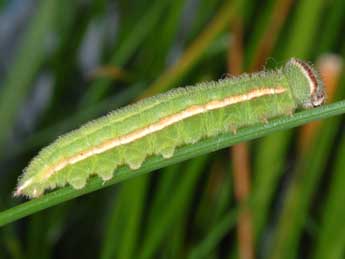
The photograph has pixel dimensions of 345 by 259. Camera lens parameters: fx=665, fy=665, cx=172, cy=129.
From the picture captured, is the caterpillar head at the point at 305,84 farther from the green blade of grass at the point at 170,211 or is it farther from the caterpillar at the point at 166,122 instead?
the green blade of grass at the point at 170,211

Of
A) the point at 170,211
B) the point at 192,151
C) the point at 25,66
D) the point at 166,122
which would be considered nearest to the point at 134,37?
the point at 25,66

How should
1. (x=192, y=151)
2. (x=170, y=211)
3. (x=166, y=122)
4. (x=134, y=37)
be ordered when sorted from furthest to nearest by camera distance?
(x=134, y=37) < (x=170, y=211) < (x=166, y=122) < (x=192, y=151)

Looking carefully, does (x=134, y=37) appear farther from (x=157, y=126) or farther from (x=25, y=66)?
(x=157, y=126)

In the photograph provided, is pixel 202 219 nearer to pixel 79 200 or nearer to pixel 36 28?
pixel 79 200

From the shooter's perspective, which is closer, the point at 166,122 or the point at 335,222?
the point at 166,122

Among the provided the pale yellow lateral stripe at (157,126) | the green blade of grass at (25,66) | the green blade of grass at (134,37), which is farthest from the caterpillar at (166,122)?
the green blade of grass at (25,66)

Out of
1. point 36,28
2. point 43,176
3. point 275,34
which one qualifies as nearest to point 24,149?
point 36,28

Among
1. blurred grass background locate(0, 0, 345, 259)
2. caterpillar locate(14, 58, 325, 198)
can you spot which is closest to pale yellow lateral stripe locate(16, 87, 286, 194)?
caterpillar locate(14, 58, 325, 198)
